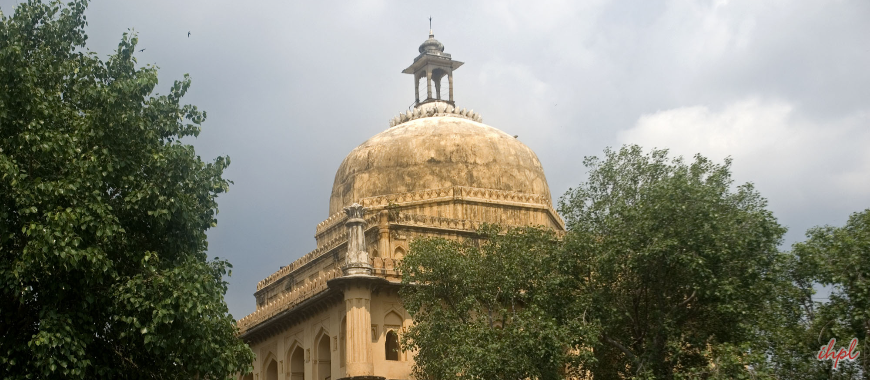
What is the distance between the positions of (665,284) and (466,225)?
40.0 feet

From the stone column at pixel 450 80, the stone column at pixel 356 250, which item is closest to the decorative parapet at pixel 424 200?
the stone column at pixel 356 250

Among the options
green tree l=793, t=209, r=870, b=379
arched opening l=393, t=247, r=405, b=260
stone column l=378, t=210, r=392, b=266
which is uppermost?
stone column l=378, t=210, r=392, b=266

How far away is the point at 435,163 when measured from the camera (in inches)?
1433

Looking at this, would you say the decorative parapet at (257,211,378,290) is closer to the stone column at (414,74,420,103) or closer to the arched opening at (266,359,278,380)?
the arched opening at (266,359,278,380)

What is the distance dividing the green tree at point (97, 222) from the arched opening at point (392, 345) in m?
11.8

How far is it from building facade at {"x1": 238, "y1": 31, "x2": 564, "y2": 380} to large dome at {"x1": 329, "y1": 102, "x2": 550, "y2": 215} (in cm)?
5

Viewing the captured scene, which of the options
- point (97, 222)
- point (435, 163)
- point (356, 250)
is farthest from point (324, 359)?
point (97, 222)

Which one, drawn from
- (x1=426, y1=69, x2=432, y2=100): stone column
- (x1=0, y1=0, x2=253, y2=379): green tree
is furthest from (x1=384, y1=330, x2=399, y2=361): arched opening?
(x1=426, y1=69, x2=432, y2=100): stone column

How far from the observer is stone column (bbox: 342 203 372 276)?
29.2 meters

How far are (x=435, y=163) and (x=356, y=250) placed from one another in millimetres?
7688

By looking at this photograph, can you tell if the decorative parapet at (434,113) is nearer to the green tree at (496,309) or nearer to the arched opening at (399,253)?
the arched opening at (399,253)

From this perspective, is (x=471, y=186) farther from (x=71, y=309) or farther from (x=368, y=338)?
(x=71, y=309)

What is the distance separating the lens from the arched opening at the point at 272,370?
35250 mm

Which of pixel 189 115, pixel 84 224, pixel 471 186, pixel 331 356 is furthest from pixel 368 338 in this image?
pixel 84 224
